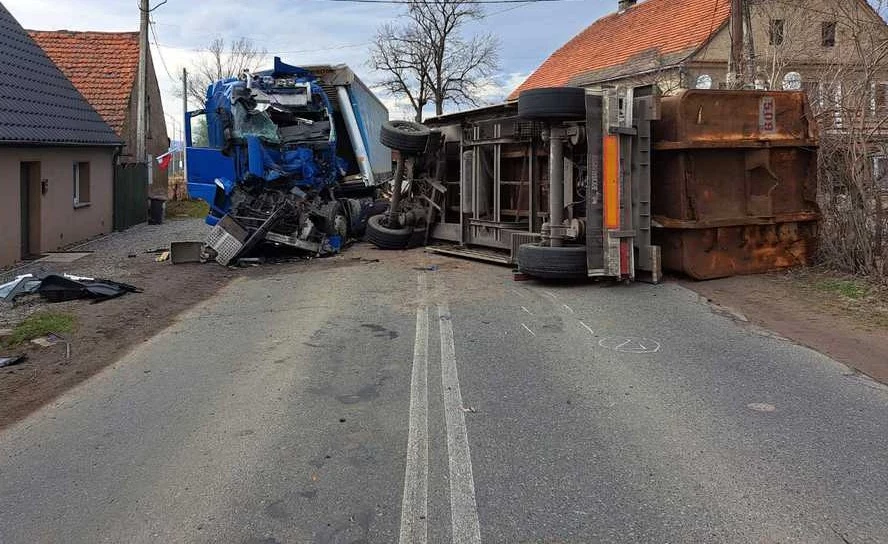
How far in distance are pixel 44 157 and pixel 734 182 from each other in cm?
1378

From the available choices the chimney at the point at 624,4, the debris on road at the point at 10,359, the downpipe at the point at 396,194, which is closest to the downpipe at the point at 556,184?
the downpipe at the point at 396,194

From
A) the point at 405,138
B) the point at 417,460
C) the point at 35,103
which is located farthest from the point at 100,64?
the point at 417,460

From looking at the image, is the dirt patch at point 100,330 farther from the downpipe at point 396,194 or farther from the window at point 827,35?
the window at point 827,35

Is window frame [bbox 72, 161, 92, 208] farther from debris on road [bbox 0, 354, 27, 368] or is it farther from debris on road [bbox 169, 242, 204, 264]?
debris on road [bbox 0, 354, 27, 368]

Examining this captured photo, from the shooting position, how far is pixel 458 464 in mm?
4434

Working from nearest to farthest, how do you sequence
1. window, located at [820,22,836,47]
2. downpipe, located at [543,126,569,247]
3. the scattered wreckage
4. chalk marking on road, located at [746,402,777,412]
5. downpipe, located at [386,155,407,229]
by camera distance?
chalk marking on road, located at [746,402,777,412] → the scattered wreckage → downpipe, located at [543,126,569,247] → window, located at [820,22,836,47] → downpipe, located at [386,155,407,229]

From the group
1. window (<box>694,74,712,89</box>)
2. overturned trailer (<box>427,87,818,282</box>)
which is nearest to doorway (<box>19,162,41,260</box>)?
overturned trailer (<box>427,87,818,282</box>)

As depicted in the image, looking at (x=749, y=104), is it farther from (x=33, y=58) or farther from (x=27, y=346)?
(x=33, y=58)

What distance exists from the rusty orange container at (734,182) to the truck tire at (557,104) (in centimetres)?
118

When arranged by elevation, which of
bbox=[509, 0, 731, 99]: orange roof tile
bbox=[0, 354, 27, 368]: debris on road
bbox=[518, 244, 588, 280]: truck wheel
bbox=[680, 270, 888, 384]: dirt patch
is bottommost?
bbox=[0, 354, 27, 368]: debris on road

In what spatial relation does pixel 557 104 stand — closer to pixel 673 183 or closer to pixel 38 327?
pixel 673 183

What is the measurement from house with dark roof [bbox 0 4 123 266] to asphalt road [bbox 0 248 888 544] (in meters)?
8.65

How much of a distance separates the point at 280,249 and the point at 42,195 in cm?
541

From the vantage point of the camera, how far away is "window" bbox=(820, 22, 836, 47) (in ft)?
40.9
